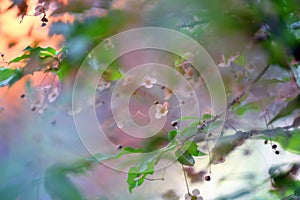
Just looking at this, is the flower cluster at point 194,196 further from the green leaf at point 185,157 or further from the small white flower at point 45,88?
the small white flower at point 45,88

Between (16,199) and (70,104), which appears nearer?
(16,199)

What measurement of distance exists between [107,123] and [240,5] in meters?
0.28

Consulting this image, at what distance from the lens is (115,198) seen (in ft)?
2.17

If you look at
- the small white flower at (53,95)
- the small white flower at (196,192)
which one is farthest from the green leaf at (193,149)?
the small white flower at (53,95)

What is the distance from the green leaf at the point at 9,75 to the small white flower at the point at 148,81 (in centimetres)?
20

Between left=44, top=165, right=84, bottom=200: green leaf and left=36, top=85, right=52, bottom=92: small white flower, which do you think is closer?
left=44, top=165, right=84, bottom=200: green leaf

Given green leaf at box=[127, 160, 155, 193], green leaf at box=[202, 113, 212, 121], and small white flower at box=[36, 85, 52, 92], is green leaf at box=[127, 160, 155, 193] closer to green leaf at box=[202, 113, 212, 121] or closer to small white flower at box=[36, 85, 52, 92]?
green leaf at box=[202, 113, 212, 121]

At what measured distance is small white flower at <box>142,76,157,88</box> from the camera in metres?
0.59

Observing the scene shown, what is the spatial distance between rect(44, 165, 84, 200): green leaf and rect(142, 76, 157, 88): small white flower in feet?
0.61

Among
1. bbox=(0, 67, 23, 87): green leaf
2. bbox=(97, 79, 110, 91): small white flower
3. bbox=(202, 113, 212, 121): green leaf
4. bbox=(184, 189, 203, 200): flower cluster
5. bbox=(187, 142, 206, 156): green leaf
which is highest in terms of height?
bbox=(0, 67, 23, 87): green leaf

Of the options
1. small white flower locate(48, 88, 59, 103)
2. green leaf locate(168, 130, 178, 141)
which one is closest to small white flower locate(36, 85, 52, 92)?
small white flower locate(48, 88, 59, 103)

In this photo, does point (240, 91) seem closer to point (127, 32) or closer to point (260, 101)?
point (260, 101)

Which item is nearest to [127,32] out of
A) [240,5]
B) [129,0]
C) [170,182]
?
[129,0]

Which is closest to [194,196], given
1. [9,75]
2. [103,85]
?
[103,85]
